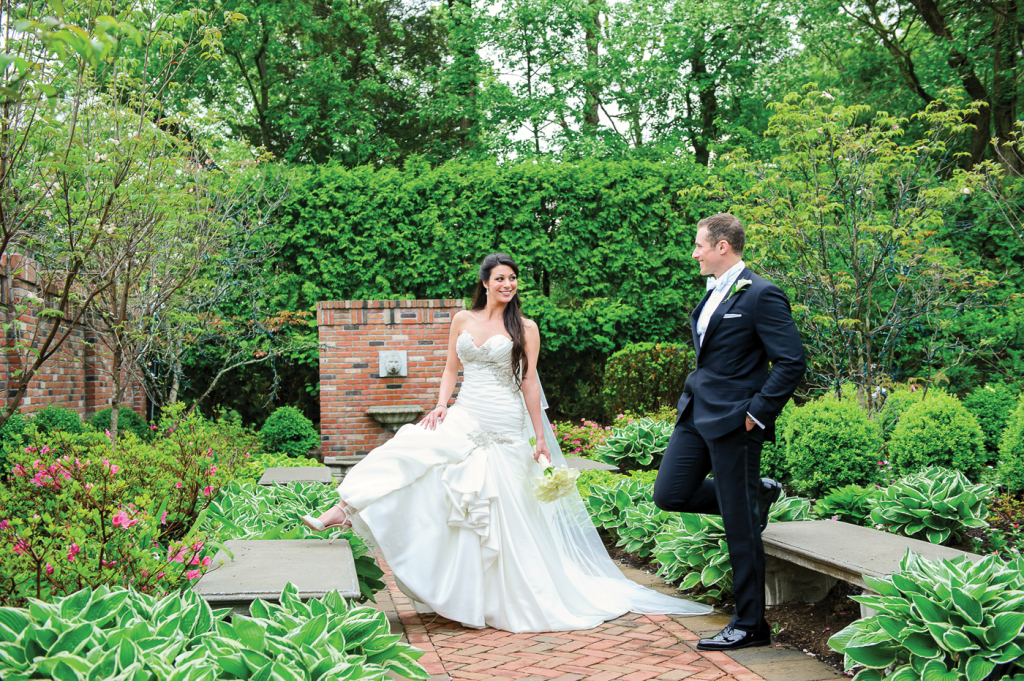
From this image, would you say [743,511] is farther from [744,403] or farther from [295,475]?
[295,475]

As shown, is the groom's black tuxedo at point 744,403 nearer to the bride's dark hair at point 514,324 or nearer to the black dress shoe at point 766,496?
the black dress shoe at point 766,496

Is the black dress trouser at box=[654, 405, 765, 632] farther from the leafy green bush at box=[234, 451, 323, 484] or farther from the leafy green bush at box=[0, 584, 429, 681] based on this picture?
the leafy green bush at box=[234, 451, 323, 484]

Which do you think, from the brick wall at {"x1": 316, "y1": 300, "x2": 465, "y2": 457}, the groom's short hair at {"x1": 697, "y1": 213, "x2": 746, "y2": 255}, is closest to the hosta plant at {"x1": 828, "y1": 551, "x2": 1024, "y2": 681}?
the groom's short hair at {"x1": 697, "y1": 213, "x2": 746, "y2": 255}

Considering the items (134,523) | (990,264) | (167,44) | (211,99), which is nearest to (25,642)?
(134,523)

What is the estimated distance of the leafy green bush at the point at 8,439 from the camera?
17.1ft

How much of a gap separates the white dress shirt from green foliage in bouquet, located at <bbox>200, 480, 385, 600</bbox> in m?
2.12

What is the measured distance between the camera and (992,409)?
793 cm

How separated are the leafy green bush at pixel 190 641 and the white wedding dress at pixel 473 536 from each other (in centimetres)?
137

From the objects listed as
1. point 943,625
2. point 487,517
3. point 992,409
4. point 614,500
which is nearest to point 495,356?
point 487,517

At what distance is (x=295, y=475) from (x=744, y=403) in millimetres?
4468

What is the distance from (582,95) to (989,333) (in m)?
9.60

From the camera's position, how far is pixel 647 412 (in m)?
10.2

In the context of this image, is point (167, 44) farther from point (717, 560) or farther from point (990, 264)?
point (990, 264)

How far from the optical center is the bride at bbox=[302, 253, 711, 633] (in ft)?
13.8
